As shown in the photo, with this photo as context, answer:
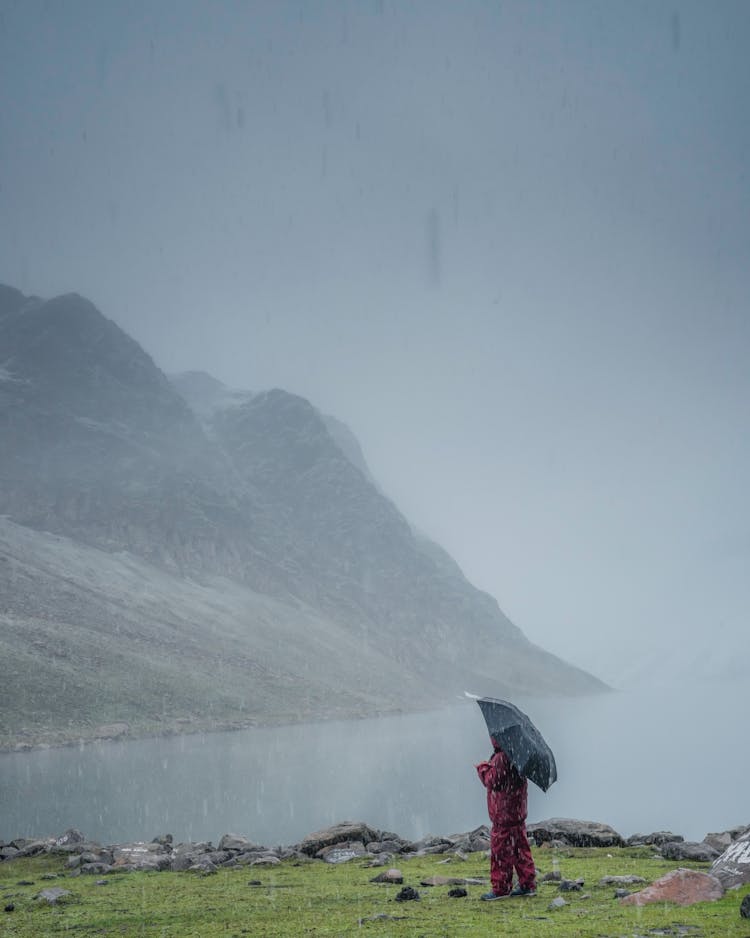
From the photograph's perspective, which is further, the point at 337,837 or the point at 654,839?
the point at 337,837

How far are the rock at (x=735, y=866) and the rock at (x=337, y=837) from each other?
454 inches

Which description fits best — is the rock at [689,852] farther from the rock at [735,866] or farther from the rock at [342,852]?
the rock at [342,852]

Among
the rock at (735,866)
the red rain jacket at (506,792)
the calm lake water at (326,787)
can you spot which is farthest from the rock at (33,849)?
the rock at (735,866)

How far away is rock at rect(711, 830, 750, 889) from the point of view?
1124cm

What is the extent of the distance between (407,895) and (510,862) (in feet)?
6.44

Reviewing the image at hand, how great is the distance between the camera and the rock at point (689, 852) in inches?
659

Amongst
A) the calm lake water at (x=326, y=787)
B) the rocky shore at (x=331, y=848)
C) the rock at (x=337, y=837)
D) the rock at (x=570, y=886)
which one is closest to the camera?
the rock at (x=570, y=886)

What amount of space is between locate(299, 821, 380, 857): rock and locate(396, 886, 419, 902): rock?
313 inches

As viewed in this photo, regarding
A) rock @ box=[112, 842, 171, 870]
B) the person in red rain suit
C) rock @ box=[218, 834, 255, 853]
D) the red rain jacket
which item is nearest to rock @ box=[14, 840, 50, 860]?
rock @ box=[112, 842, 171, 870]

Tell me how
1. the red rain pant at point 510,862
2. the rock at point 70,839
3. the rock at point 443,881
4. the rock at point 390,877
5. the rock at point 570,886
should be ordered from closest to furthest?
the red rain pant at point 510,862 < the rock at point 570,886 < the rock at point 443,881 < the rock at point 390,877 < the rock at point 70,839

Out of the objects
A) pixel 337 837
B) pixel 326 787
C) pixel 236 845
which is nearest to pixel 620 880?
pixel 337 837

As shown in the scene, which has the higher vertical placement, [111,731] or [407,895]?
[407,895]

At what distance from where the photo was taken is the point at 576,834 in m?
20.2

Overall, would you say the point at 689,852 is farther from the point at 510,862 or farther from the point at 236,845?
the point at 236,845
